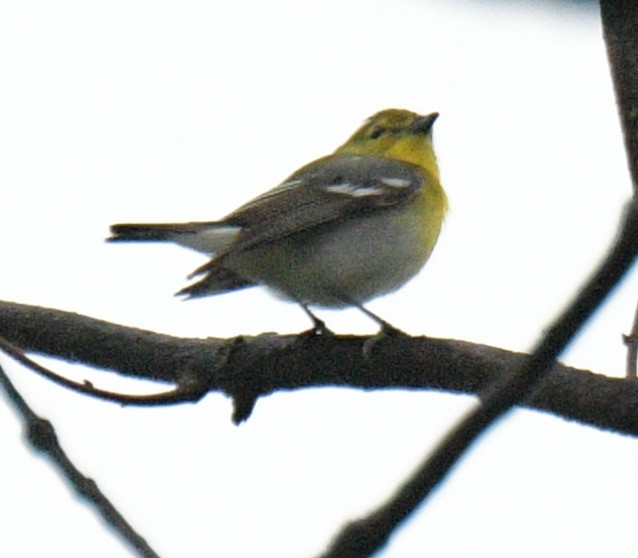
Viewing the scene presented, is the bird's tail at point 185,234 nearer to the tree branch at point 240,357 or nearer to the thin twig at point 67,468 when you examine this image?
the tree branch at point 240,357

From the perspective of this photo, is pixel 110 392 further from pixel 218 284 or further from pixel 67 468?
pixel 218 284

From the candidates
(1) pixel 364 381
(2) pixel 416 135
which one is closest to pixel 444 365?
(1) pixel 364 381

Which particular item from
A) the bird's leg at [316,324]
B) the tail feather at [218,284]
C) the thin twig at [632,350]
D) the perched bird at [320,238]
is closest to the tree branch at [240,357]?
the bird's leg at [316,324]

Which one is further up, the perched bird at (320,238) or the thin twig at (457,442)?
the thin twig at (457,442)

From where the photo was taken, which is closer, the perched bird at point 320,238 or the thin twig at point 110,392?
the thin twig at point 110,392

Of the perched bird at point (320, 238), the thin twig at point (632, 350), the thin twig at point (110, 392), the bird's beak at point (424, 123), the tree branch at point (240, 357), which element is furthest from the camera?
the bird's beak at point (424, 123)

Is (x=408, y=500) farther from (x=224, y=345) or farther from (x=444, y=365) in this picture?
(x=224, y=345)

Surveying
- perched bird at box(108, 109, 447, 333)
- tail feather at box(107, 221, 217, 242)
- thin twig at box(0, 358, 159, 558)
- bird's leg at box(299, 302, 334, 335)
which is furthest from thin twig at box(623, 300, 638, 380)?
tail feather at box(107, 221, 217, 242)

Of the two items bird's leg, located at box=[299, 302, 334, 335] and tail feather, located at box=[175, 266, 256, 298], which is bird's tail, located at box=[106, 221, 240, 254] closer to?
tail feather, located at box=[175, 266, 256, 298]
